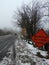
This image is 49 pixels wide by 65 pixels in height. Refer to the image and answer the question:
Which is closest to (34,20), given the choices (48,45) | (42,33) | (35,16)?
(35,16)

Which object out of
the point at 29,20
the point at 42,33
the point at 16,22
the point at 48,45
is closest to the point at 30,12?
the point at 29,20

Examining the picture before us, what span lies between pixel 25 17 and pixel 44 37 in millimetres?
55867

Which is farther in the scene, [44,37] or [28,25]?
[28,25]

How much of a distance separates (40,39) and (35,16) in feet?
163

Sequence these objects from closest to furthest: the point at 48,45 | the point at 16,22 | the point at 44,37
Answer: the point at 44,37 < the point at 48,45 < the point at 16,22

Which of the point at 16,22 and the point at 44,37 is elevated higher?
the point at 44,37

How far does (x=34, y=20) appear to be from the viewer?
212 feet

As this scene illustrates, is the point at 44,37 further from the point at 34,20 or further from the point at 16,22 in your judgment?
the point at 16,22

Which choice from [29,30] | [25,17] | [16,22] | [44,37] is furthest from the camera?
[16,22]

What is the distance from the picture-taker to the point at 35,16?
63625mm

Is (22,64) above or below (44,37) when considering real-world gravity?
below

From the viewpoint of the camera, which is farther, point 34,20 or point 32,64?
point 34,20

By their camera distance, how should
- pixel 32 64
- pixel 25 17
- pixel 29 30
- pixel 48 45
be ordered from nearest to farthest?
pixel 32 64 < pixel 48 45 < pixel 29 30 < pixel 25 17

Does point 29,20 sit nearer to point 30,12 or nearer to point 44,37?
point 30,12
